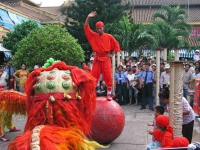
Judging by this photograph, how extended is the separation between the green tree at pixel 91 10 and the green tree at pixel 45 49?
6154 millimetres

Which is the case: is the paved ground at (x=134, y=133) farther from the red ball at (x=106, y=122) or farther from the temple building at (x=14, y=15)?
the temple building at (x=14, y=15)

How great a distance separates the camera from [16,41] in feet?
55.8

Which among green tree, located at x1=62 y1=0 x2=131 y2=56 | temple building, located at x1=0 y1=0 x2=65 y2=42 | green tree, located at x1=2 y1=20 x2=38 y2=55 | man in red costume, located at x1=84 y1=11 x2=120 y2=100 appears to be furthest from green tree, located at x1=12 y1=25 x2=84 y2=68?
man in red costume, located at x1=84 y1=11 x2=120 y2=100

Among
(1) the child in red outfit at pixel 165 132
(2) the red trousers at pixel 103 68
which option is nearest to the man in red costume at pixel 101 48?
(2) the red trousers at pixel 103 68

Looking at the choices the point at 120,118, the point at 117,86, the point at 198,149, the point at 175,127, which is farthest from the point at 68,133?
the point at 117,86

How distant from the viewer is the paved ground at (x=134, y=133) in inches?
251

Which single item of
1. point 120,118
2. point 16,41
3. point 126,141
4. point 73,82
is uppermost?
point 16,41

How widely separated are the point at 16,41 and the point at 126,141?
39.7 ft

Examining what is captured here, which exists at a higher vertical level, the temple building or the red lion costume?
the temple building

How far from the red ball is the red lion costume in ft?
8.99

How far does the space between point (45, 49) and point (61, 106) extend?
36.4 feet

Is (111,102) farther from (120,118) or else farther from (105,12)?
(105,12)

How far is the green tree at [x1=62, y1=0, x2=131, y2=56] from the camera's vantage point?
20062 mm

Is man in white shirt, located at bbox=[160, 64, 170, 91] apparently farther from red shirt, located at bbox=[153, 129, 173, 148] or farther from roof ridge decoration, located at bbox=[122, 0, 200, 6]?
roof ridge decoration, located at bbox=[122, 0, 200, 6]
